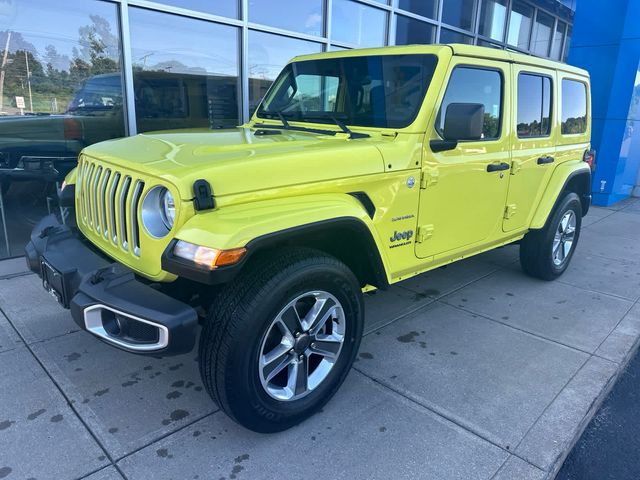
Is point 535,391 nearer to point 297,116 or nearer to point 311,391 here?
point 311,391

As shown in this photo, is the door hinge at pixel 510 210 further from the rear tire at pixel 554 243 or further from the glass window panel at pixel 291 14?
the glass window panel at pixel 291 14

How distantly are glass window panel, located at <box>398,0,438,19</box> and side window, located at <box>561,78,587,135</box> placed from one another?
182 inches

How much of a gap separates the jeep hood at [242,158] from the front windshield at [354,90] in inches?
10.7

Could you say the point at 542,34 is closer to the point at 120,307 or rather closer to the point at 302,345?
the point at 302,345

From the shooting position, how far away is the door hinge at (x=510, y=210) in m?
3.87

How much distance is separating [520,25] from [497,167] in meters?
10.1

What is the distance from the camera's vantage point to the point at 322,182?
8.21 ft

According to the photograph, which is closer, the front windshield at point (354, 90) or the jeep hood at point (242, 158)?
the jeep hood at point (242, 158)

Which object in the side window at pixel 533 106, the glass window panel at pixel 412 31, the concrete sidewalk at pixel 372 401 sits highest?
the glass window panel at pixel 412 31

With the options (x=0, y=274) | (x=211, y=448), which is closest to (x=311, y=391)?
(x=211, y=448)

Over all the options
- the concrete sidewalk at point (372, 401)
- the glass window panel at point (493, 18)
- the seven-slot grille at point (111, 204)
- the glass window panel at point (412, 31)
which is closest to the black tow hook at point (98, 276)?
the seven-slot grille at point (111, 204)

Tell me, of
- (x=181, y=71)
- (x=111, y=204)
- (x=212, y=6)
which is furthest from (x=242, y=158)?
(x=212, y=6)

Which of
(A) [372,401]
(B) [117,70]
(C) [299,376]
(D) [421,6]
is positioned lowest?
(A) [372,401]

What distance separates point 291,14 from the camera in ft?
22.5
